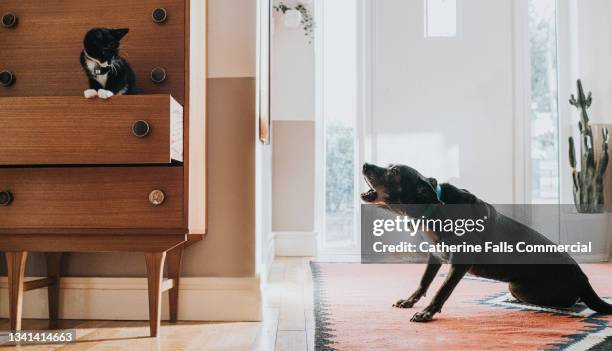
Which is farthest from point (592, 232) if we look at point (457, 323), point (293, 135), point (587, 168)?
point (457, 323)

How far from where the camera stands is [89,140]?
1.30 metres

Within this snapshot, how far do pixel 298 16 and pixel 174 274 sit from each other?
2.37 meters

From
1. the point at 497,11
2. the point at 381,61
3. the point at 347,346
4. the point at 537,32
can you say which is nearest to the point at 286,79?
the point at 381,61

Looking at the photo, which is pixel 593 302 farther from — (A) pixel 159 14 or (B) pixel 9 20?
(B) pixel 9 20

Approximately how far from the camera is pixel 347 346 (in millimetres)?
1325

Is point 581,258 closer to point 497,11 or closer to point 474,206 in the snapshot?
point 497,11

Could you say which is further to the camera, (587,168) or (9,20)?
(587,168)

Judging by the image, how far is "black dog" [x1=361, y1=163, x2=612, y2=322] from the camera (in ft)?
5.27

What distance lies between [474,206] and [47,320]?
142 cm

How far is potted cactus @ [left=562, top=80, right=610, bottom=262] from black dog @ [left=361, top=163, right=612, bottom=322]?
5.98ft

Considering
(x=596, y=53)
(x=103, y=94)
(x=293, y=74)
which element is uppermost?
(x=596, y=53)

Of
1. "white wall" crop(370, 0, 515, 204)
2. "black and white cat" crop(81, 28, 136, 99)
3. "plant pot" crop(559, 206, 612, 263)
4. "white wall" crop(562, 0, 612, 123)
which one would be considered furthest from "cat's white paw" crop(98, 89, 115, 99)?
"white wall" crop(562, 0, 612, 123)

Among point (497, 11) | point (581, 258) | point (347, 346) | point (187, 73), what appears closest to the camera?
point (347, 346)

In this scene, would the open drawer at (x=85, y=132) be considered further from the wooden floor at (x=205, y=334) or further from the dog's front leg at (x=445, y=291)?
the dog's front leg at (x=445, y=291)
